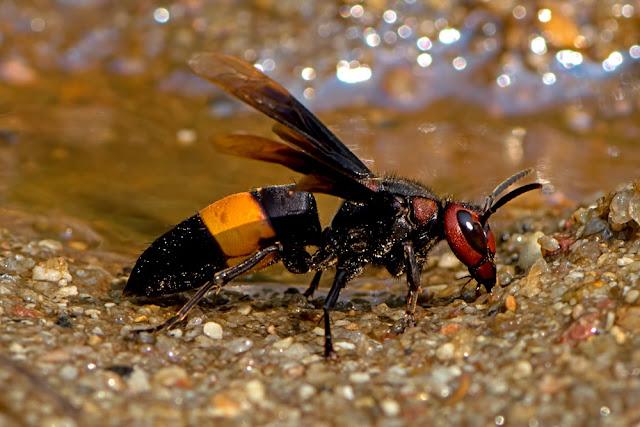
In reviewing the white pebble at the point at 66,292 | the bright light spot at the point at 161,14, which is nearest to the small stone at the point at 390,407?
the white pebble at the point at 66,292

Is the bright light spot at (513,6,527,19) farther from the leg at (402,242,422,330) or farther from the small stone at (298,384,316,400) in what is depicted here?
the small stone at (298,384,316,400)

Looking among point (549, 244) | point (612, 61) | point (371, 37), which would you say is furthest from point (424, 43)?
point (549, 244)

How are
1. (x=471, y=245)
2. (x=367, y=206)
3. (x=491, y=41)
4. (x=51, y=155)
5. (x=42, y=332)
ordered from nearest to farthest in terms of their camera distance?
(x=42, y=332) → (x=471, y=245) → (x=367, y=206) → (x=51, y=155) → (x=491, y=41)

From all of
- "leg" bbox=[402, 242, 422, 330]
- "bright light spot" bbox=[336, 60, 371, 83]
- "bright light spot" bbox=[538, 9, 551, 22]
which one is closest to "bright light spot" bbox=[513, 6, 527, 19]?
"bright light spot" bbox=[538, 9, 551, 22]

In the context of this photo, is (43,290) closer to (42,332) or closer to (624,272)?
(42,332)

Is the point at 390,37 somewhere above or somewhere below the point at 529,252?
above

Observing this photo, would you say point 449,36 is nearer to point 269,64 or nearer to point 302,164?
point 269,64

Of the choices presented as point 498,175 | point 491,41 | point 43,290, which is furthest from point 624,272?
point 491,41
